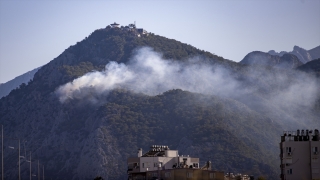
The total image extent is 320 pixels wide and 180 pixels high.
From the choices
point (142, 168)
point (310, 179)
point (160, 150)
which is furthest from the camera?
point (160, 150)

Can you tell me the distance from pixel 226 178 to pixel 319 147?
14.3 metres

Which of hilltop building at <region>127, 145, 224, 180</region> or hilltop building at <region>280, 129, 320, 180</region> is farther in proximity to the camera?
hilltop building at <region>127, 145, 224, 180</region>

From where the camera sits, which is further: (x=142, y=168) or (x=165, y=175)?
(x=142, y=168)

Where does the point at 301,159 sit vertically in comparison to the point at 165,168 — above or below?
below

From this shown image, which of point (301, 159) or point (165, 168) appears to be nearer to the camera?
point (301, 159)

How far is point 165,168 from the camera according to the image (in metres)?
148

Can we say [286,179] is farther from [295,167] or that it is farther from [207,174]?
[207,174]

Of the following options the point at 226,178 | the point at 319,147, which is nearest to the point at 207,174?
the point at 226,178

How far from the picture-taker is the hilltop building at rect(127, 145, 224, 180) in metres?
124

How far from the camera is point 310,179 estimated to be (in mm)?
122500

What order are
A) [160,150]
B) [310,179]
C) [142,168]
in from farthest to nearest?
[160,150] → [142,168] → [310,179]

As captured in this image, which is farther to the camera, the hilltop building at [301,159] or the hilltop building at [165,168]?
the hilltop building at [165,168]

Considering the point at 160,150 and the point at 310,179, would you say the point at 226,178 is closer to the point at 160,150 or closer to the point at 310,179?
the point at 310,179

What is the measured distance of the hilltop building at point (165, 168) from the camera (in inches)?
4882
